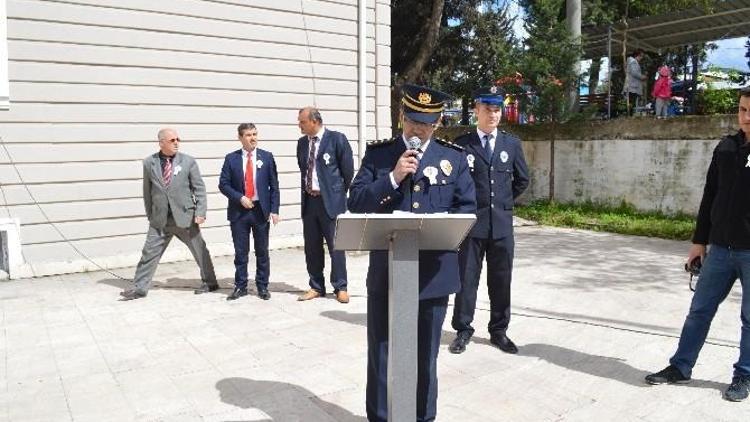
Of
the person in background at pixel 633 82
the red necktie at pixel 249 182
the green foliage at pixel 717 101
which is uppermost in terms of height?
the person in background at pixel 633 82

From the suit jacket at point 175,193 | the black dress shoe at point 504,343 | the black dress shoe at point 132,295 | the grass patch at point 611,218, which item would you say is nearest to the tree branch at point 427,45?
the grass patch at point 611,218

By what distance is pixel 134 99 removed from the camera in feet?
26.4

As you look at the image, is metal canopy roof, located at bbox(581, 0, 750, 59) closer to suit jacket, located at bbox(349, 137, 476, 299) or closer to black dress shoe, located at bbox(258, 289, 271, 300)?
black dress shoe, located at bbox(258, 289, 271, 300)

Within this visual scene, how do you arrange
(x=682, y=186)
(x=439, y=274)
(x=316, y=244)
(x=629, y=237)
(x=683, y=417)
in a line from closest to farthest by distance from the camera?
(x=439, y=274) < (x=683, y=417) < (x=316, y=244) < (x=629, y=237) < (x=682, y=186)

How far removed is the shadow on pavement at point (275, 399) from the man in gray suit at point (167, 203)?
2.76 meters

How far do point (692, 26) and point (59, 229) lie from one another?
515 inches

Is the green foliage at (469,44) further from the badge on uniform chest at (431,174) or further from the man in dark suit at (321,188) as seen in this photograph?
the badge on uniform chest at (431,174)

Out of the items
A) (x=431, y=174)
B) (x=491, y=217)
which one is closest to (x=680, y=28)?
(x=491, y=217)

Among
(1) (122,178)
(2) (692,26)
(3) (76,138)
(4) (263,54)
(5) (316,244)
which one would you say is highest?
(2) (692,26)

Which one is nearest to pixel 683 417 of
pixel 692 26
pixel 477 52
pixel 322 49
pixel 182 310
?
pixel 182 310

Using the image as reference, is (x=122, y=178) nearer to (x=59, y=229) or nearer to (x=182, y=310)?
(x=59, y=229)

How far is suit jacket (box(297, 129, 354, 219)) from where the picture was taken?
6.29m

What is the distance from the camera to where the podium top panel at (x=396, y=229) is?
2.52 metres

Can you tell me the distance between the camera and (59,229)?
7664 mm
